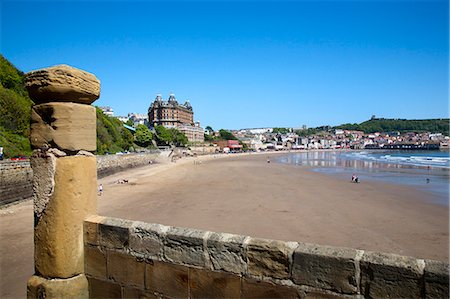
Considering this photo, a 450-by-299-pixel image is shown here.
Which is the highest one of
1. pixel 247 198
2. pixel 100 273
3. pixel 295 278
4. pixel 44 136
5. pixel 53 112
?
pixel 53 112

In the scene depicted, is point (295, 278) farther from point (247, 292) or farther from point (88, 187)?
point (88, 187)

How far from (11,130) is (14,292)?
27080 millimetres

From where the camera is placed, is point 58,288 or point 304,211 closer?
point 58,288

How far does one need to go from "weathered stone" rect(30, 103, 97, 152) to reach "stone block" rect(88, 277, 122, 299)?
1338 mm

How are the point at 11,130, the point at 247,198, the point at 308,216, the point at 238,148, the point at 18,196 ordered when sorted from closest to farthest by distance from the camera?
the point at 308,216 < the point at 18,196 < the point at 247,198 < the point at 11,130 < the point at 238,148

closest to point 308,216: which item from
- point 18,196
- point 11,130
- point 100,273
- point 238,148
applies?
point 100,273

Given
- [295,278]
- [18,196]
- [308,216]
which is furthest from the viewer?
[18,196]

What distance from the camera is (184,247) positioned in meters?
2.48

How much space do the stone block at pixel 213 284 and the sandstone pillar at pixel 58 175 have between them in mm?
1253

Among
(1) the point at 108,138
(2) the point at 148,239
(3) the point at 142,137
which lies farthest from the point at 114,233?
(3) the point at 142,137

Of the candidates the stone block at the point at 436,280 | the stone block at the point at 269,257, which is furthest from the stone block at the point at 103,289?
the stone block at the point at 436,280

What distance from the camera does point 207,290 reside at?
94.4 inches

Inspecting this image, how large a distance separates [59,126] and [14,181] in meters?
17.4

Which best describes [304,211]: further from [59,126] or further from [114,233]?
[59,126]
